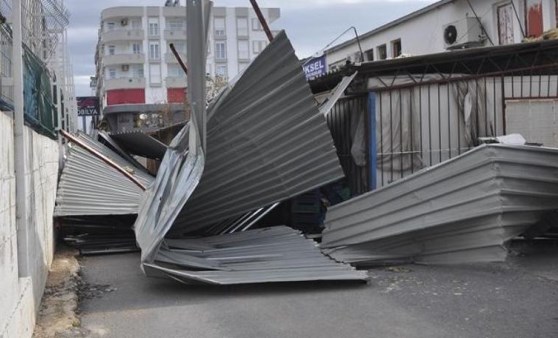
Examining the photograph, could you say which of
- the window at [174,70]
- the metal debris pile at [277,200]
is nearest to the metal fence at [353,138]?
the metal debris pile at [277,200]

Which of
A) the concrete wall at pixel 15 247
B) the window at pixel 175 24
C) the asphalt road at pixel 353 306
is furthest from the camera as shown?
the window at pixel 175 24

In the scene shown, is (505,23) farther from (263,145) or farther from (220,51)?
(220,51)

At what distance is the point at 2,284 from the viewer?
397cm

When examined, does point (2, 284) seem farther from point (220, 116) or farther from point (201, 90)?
point (220, 116)

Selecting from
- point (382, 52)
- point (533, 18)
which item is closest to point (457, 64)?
point (533, 18)

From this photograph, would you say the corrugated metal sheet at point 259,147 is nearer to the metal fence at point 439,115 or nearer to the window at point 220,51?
the metal fence at point 439,115

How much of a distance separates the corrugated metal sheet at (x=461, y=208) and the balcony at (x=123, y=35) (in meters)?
83.3

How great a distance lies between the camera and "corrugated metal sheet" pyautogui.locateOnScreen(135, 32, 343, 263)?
916cm

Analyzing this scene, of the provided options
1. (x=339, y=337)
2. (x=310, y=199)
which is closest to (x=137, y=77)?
(x=310, y=199)

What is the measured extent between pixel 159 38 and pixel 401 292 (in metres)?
86.0

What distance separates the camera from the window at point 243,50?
Result: 9344 centimetres

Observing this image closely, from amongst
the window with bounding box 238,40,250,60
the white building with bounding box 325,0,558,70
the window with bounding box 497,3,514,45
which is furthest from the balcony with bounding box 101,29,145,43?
the window with bounding box 497,3,514,45

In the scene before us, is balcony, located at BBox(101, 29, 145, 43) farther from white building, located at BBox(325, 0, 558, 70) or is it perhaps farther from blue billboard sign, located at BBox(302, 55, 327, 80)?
blue billboard sign, located at BBox(302, 55, 327, 80)

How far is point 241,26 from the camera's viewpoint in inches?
3669
